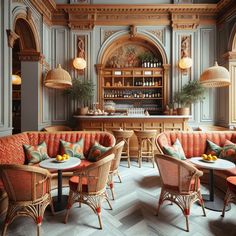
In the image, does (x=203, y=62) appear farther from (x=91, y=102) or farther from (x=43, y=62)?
(x=43, y=62)

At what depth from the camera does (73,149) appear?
11.7 feet

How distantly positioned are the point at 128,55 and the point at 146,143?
3490 millimetres

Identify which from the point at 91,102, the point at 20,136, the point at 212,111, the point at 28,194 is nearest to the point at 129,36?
the point at 91,102

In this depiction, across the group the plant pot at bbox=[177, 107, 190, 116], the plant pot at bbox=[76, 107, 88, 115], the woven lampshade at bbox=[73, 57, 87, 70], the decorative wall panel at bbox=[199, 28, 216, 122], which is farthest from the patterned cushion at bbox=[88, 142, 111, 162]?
the decorative wall panel at bbox=[199, 28, 216, 122]

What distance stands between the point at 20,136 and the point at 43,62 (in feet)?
9.51

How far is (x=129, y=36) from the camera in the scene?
637 cm

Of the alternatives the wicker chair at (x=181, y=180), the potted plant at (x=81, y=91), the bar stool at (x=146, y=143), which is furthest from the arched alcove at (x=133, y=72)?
the wicker chair at (x=181, y=180)

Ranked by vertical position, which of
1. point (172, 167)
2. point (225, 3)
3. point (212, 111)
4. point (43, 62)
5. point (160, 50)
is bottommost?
point (172, 167)

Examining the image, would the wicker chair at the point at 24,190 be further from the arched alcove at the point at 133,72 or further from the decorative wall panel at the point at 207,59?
the decorative wall panel at the point at 207,59

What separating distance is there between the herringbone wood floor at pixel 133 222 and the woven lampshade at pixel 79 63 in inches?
174

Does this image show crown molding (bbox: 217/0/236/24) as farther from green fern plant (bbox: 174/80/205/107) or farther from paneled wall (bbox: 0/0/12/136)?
paneled wall (bbox: 0/0/12/136)

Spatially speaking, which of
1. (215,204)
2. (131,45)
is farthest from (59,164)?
(131,45)

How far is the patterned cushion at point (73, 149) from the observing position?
3.54m

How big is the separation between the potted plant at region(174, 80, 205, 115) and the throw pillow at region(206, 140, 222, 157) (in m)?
2.20
